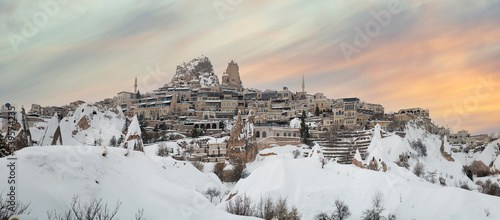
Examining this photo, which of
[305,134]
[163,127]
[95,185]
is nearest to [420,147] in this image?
[305,134]

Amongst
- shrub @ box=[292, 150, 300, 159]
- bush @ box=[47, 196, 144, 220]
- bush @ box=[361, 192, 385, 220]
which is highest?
bush @ box=[47, 196, 144, 220]

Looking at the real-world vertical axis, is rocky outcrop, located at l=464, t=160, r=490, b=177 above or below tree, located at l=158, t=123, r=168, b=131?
below

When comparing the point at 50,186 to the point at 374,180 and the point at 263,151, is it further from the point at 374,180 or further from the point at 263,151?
the point at 263,151

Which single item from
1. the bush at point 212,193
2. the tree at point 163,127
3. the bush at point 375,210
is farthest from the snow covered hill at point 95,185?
the tree at point 163,127

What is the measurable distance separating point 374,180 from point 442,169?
42921 mm

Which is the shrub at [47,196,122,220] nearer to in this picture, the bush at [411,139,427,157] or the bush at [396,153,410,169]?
the bush at [396,153,410,169]

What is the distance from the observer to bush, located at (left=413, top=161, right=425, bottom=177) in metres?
63.6

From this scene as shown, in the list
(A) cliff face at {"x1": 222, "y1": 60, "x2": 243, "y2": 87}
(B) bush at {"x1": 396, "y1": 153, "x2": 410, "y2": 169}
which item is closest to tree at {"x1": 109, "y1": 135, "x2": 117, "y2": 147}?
(B) bush at {"x1": 396, "y1": 153, "x2": 410, "y2": 169}

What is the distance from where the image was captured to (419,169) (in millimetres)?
65062

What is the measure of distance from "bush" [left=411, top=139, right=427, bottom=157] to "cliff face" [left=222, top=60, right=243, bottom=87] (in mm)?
81308

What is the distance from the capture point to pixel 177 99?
120250 millimetres

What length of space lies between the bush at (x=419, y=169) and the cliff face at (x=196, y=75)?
90395 mm

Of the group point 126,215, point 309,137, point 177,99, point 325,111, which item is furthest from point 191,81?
point 126,215

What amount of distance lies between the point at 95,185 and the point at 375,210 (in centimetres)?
2163
